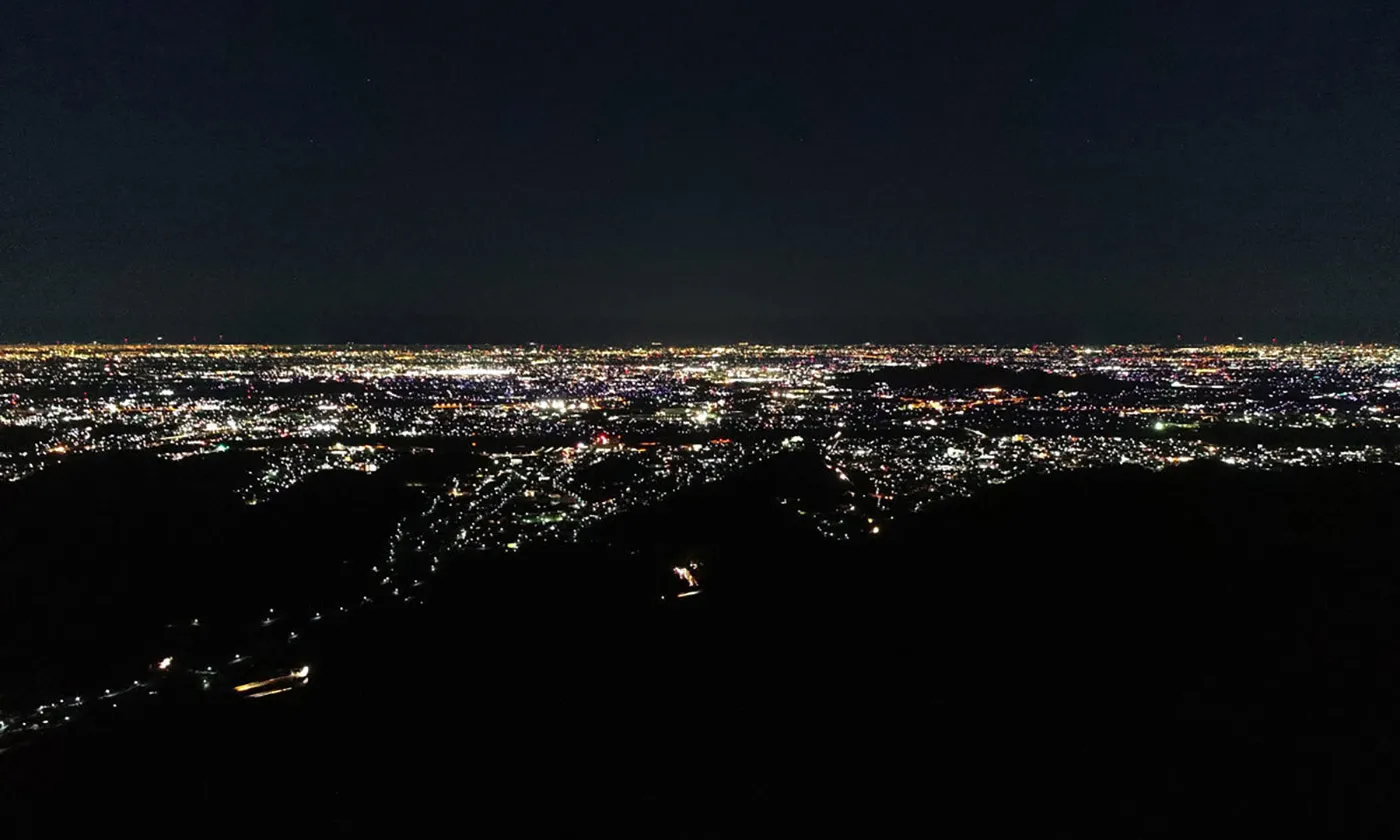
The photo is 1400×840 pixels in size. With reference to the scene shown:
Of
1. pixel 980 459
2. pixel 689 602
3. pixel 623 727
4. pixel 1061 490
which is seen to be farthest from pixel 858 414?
pixel 623 727

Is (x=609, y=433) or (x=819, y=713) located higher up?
(x=609, y=433)

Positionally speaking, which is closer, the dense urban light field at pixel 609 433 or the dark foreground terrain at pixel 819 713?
the dark foreground terrain at pixel 819 713

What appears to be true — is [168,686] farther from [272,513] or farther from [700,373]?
[700,373]

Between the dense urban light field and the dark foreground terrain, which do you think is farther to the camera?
the dense urban light field

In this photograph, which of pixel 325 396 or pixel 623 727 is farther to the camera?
pixel 325 396

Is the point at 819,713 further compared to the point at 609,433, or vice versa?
the point at 609,433
